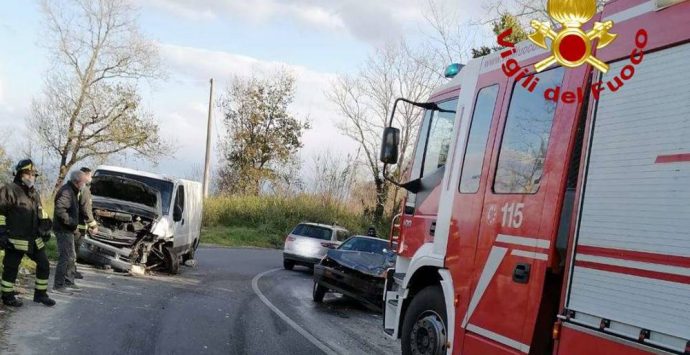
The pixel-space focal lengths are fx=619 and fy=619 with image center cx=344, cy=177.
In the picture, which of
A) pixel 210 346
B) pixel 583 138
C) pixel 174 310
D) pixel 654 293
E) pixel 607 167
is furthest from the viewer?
pixel 174 310

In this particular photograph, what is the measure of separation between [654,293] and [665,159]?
2.30 ft

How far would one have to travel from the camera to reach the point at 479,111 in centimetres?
532

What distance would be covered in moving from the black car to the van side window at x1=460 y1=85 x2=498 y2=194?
18.8 feet

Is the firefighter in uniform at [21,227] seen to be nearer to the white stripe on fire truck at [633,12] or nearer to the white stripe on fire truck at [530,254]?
the white stripe on fire truck at [530,254]

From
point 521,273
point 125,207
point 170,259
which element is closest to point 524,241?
point 521,273

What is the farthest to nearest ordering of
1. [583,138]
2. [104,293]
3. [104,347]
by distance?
[104,293]
[104,347]
[583,138]

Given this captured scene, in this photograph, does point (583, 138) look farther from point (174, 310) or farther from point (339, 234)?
point (339, 234)

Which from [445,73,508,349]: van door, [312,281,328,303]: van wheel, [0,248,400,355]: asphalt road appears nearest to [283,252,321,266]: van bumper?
[0,248,400,355]: asphalt road

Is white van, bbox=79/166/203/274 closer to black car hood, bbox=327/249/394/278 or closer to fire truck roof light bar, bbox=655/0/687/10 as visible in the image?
black car hood, bbox=327/249/394/278

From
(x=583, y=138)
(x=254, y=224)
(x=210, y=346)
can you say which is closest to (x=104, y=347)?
(x=210, y=346)

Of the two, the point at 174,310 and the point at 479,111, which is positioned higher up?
the point at 479,111

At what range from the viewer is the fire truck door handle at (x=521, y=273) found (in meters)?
4.12

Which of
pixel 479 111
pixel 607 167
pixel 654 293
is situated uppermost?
pixel 479 111

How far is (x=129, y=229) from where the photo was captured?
40.9ft
